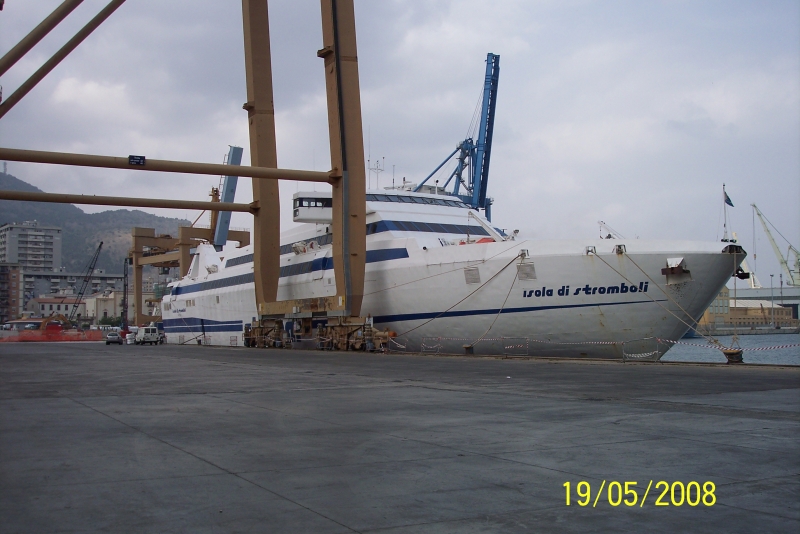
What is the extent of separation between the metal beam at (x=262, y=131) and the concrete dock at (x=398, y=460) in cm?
2361

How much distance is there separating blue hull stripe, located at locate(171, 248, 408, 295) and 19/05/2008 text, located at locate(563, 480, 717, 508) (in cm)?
2472

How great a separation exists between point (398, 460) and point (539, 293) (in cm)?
1919

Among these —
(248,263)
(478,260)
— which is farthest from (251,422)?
(248,263)

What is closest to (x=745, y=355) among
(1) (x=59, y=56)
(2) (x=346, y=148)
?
(2) (x=346, y=148)

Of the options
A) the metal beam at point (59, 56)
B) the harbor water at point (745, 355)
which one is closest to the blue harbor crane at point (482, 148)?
the harbor water at point (745, 355)

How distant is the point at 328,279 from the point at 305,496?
3005 centimetres

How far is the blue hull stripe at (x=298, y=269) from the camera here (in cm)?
3010

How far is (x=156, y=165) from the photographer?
27797 mm

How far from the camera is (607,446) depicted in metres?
5.88

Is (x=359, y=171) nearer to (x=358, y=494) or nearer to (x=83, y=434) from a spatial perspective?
(x=83, y=434)

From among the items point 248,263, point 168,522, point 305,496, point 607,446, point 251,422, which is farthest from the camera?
point 248,263

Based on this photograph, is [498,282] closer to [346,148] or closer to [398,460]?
[346,148]

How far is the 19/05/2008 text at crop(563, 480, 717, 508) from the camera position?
4195 mm

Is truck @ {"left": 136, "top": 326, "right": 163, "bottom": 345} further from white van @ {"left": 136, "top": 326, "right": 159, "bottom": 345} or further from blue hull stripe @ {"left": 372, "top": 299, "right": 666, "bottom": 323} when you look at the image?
blue hull stripe @ {"left": 372, "top": 299, "right": 666, "bottom": 323}
